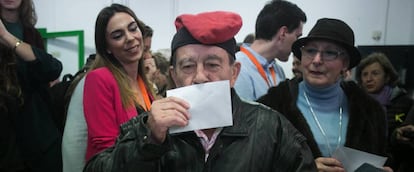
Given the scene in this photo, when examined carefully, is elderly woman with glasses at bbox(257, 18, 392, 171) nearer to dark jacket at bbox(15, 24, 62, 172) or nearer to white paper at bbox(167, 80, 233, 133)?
white paper at bbox(167, 80, 233, 133)

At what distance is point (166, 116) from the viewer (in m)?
0.90

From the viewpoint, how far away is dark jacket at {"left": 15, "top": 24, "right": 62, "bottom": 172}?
1.82 metres

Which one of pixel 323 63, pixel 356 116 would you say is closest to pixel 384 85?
pixel 356 116

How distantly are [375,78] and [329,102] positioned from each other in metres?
1.83

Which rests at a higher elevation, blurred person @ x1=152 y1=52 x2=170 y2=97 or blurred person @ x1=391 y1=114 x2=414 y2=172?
blurred person @ x1=152 y1=52 x2=170 y2=97

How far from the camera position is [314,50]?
1.50 metres

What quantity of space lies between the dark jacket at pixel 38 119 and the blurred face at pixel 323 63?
49.9 inches

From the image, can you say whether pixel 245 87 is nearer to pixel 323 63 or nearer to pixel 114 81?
pixel 323 63

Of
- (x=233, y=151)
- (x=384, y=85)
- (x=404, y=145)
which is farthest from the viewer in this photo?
(x=384, y=85)

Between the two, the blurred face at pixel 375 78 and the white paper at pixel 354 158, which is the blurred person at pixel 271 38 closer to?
the white paper at pixel 354 158

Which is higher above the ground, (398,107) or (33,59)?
(33,59)

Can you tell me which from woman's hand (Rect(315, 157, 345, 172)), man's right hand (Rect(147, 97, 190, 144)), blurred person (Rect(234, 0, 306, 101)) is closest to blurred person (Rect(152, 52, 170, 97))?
blurred person (Rect(234, 0, 306, 101))

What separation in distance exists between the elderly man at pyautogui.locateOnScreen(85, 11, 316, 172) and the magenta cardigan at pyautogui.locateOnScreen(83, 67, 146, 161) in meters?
0.44

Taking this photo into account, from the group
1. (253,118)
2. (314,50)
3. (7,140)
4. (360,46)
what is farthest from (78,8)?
(253,118)
